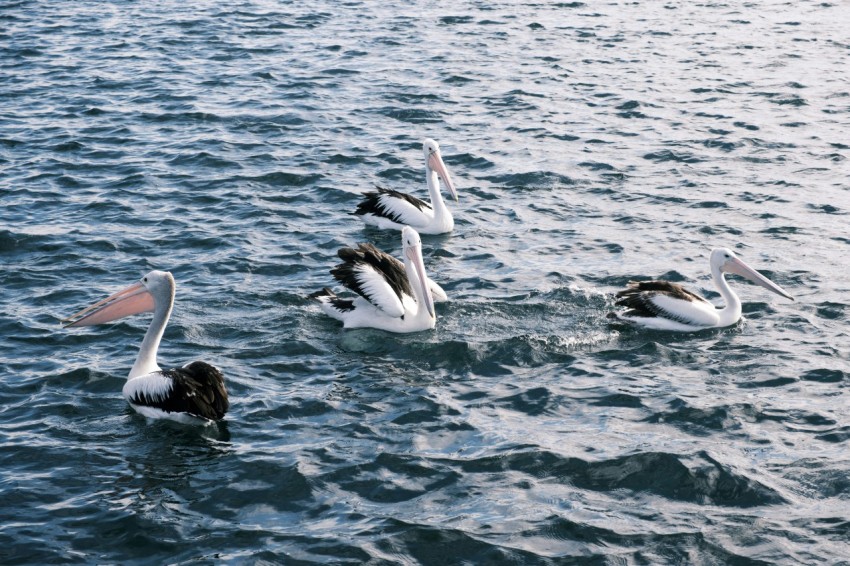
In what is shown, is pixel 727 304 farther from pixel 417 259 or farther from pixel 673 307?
pixel 417 259

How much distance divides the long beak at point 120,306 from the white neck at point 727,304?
5.42 meters

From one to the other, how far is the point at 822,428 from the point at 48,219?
8.87 meters

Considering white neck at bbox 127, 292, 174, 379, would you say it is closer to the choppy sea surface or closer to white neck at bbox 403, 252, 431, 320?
the choppy sea surface

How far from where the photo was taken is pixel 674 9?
2470cm

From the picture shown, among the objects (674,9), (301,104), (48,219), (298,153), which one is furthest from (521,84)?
(48,219)

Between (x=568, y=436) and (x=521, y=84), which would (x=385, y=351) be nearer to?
(x=568, y=436)

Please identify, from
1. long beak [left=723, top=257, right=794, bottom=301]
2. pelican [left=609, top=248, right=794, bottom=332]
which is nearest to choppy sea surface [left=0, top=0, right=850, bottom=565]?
pelican [left=609, top=248, right=794, bottom=332]

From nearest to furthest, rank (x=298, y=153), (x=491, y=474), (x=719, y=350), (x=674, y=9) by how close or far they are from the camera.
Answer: (x=491, y=474) → (x=719, y=350) → (x=298, y=153) → (x=674, y=9)

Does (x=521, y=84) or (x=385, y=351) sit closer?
(x=385, y=351)

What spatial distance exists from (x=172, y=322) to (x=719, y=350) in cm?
517

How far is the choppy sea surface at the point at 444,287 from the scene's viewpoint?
8055mm

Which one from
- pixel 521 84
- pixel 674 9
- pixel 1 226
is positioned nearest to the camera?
pixel 1 226

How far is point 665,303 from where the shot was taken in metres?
11.0

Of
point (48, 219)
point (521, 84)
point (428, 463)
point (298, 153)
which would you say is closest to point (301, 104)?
point (298, 153)
